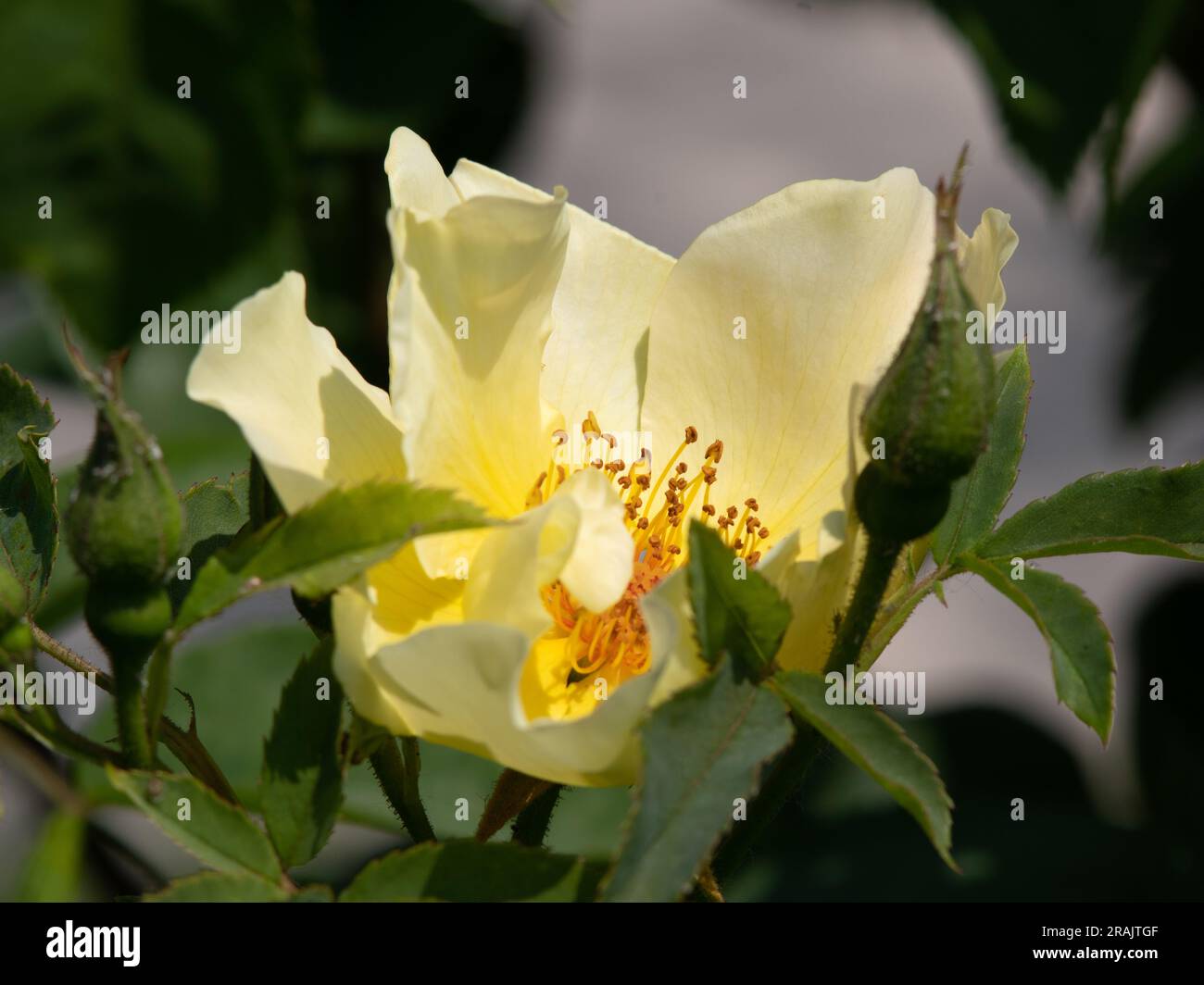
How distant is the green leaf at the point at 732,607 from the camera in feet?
2.02

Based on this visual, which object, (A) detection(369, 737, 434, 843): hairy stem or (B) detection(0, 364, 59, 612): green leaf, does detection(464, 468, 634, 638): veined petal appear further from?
(B) detection(0, 364, 59, 612): green leaf

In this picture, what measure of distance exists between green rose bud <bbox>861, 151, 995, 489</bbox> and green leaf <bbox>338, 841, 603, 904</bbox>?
0.22m

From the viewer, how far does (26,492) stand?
30.0 inches

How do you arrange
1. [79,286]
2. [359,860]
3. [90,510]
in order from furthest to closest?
[359,860]
[79,286]
[90,510]

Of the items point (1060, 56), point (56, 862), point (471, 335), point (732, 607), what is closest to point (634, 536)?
point (471, 335)

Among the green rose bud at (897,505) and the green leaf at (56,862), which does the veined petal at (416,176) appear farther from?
the green leaf at (56,862)

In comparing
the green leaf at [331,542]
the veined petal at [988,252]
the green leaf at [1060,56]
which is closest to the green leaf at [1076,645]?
the veined petal at [988,252]

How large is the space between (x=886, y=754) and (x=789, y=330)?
0.32 metres

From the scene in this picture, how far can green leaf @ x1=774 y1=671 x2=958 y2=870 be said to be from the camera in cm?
60

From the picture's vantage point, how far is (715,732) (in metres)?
0.61

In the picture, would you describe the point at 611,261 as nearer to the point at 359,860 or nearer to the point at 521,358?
the point at 521,358

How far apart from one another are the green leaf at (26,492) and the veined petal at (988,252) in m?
0.47
